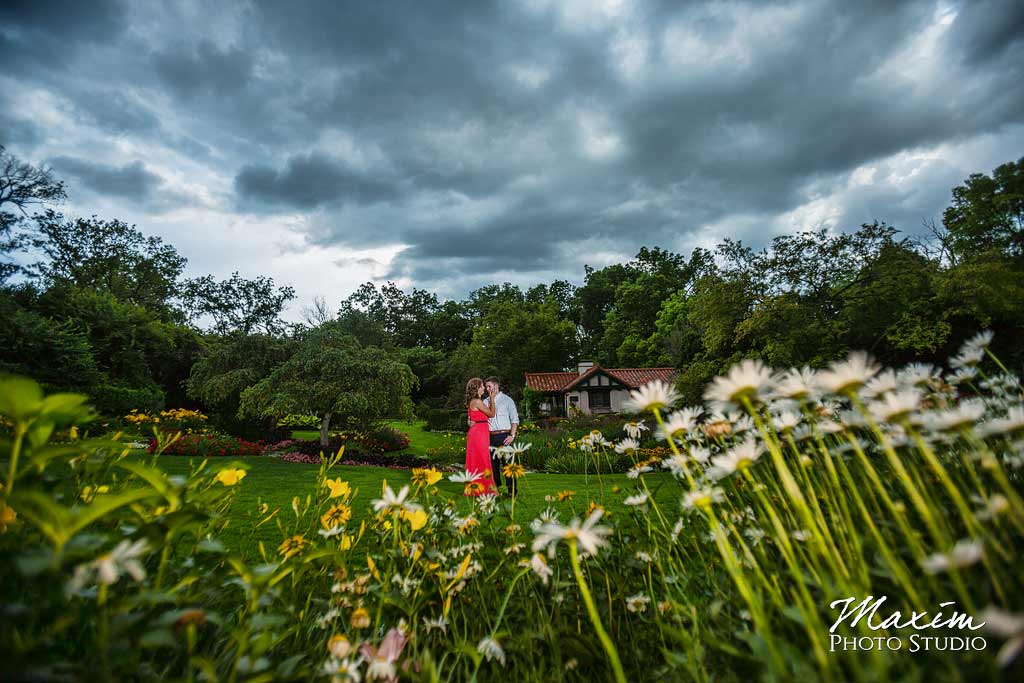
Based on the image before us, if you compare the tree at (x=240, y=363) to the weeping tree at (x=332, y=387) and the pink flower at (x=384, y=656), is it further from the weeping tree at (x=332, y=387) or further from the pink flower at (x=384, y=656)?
the pink flower at (x=384, y=656)

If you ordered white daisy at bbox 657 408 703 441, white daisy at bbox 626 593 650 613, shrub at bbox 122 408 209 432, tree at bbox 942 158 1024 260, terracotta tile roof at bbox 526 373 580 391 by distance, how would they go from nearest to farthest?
white daisy at bbox 657 408 703 441, white daisy at bbox 626 593 650 613, shrub at bbox 122 408 209 432, tree at bbox 942 158 1024 260, terracotta tile roof at bbox 526 373 580 391

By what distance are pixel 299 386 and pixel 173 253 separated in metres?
23.9

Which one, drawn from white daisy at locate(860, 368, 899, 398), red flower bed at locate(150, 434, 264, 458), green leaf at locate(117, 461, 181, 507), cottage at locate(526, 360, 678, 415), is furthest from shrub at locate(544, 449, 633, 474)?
cottage at locate(526, 360, 678, 415)

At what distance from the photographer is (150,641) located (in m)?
0.59

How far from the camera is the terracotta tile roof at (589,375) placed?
95.0 feet

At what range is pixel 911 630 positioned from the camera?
2.96ft

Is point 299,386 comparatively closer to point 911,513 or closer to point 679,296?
point 911,513

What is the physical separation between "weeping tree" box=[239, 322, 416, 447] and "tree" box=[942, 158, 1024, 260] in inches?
1013

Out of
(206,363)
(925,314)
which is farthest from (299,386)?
(925,314)

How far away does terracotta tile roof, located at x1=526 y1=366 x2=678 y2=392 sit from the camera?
28969mm

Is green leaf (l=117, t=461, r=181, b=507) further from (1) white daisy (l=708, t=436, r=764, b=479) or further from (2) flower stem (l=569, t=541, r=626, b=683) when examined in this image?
(1) white daisy (l=708, t=436, r=764, b=479)

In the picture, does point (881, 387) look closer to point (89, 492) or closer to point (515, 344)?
point (89, 492)

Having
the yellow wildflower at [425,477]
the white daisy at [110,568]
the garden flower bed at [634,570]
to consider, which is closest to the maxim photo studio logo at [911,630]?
the garden flower bed at [634,570]

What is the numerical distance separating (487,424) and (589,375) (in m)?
23.9
